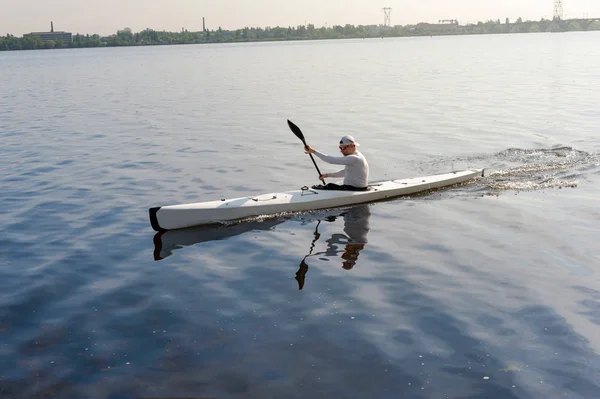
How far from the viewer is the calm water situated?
23.5 ft

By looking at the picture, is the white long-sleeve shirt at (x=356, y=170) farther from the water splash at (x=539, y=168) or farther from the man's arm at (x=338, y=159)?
the water splash at (x=539, y=168)

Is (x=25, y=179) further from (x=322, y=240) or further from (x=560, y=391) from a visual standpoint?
(x=560, y=391)

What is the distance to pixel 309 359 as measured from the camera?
7461mm

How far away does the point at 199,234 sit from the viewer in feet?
40.4

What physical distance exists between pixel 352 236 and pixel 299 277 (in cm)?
229

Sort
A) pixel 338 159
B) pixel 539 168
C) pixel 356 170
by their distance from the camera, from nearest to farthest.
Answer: pixel 338 159 → pixel 356 170 → pixel 539 168

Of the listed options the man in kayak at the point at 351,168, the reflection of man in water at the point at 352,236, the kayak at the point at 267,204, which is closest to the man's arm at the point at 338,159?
the man in kayak at the point at 351,168

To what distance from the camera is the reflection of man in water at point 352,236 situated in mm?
10910

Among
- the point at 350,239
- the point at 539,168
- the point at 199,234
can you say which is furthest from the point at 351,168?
the point at 539,168

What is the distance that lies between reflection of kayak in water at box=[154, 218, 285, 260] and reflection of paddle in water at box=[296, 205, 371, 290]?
1166 millimetres

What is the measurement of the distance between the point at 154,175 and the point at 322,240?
7.25 metres

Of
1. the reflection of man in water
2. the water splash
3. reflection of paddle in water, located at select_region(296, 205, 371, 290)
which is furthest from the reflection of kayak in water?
the water splash

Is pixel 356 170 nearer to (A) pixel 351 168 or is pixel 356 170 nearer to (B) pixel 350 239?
(A) pixel 351 168

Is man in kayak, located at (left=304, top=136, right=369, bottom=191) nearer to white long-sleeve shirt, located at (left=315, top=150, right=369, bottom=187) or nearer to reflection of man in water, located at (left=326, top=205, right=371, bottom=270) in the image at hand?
white long-sleeve shirt, located at (left=315, top=150, right=369, bottom=187)
